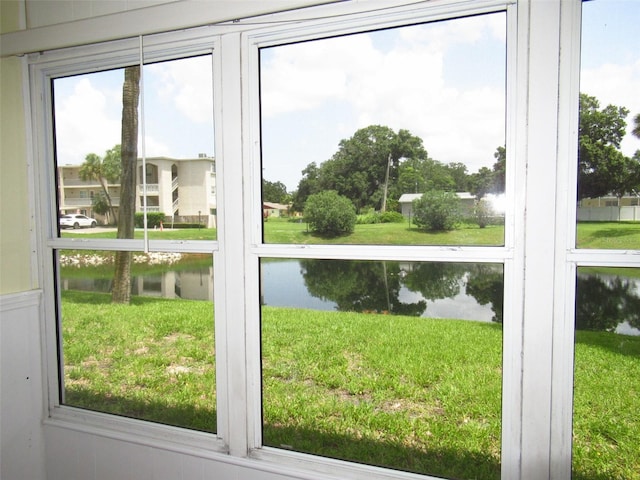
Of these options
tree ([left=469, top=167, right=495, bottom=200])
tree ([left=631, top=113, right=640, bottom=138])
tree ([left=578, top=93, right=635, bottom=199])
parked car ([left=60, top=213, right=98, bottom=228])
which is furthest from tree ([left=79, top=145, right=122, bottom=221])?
tree ([left=631, top=113, right=640, bottom=138])

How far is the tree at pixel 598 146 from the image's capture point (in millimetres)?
1255

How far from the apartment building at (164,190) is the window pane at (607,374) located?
133 cm

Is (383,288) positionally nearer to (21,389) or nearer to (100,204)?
(100,204)

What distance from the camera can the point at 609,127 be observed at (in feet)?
4.16

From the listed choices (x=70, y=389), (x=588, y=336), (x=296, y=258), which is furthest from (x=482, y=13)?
(x=70, y=389)

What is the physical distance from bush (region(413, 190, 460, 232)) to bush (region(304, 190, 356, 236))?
0.25 m

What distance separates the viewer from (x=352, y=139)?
1.89m

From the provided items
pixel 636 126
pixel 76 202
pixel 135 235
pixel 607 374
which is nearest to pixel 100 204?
pixel 76 202

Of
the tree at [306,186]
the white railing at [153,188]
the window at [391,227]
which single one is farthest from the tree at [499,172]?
the white railing at [153,188]

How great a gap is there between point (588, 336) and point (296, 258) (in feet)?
3.31

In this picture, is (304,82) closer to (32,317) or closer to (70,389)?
(32,317)

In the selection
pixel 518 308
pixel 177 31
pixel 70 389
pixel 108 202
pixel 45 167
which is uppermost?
pixel 177 31

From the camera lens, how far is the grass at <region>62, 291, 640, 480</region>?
1978 millimetres

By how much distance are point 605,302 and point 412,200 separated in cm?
70
